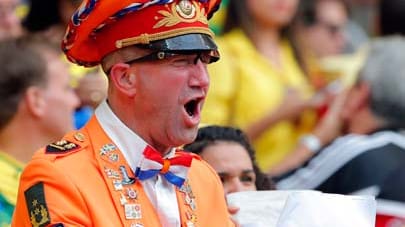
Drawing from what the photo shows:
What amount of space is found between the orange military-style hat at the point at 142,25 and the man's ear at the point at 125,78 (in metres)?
0.05

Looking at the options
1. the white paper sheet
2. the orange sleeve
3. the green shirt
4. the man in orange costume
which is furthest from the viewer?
the green shirt

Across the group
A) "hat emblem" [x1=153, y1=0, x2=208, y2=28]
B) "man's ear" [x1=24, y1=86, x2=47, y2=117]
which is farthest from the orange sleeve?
"man's ear" [x1=24, y1=86, x2=47, y2=117]

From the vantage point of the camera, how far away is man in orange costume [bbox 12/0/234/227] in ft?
11.5

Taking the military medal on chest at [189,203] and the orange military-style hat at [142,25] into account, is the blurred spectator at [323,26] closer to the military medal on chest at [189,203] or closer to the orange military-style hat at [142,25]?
the military medal on chest at [189,203]

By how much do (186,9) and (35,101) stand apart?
196 centimetres

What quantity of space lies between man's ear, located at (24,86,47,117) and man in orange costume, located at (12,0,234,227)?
1.78m

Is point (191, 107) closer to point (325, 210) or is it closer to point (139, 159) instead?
point (139, 159)

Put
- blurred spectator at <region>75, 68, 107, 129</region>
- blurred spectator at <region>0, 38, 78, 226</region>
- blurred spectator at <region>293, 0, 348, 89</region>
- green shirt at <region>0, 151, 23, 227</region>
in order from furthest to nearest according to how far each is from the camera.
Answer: blurred spectator at <region>293, 0, 348, 89</region>, blurred spectator at <region>75, 68, 107, 129</region>, blurred spectator at <region>0, 38, 78, 226</region>, green shirt at <region>0, 151, 23, 227</region>

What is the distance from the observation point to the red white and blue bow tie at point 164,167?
11.8 ft

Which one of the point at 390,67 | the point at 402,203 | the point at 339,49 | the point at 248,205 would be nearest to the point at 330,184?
the point at 402,203

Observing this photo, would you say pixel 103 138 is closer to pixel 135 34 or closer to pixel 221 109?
pixel 135 34

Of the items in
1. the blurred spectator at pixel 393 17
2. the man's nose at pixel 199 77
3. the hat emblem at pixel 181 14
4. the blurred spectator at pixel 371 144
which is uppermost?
the hat emblem at pixel 181 14

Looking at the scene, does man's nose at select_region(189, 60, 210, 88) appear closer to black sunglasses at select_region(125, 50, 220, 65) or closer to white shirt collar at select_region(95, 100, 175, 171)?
black sunglasses at select_region(125, 50, 220, 65)

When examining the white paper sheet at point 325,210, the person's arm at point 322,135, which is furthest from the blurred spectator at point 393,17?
the white paper sheet at point 325,210
